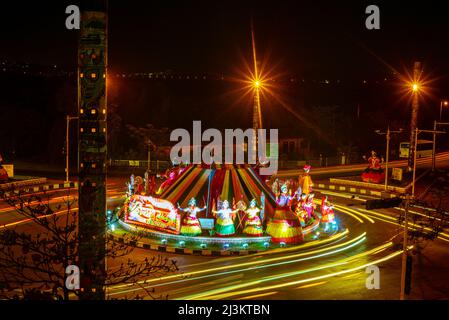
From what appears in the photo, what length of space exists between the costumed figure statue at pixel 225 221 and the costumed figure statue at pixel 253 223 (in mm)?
490

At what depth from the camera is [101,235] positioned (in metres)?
8.08

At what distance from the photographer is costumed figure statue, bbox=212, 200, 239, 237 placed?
1923 cm

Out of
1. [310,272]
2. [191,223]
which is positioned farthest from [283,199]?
[310,272]

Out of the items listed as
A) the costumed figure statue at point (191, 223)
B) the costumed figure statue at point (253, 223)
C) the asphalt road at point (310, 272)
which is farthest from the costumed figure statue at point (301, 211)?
the costumed figure statue at point (191, 223)

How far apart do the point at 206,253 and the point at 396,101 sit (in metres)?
52.7

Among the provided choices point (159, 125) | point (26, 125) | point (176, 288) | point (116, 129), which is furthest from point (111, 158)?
point (176, 288)

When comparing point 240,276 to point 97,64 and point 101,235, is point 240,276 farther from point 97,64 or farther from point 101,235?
point 97,64

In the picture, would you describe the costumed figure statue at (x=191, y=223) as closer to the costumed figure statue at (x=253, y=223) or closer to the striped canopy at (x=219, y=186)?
the striped canopy at (x=219, y=186)

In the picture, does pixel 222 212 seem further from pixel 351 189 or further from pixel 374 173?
pixel 374 173

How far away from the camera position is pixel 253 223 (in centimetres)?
1936

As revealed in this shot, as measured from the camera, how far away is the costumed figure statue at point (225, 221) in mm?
19234

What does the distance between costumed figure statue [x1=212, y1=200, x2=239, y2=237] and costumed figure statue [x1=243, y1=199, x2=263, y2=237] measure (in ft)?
1.61

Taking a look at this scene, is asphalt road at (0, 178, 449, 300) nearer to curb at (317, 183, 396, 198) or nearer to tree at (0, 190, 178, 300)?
tree at (0, 190, 178, 300)

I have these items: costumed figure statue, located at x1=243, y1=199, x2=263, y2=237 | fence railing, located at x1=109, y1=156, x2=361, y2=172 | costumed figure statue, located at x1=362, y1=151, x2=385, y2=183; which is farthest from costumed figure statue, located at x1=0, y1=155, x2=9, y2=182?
costumed figure statue, located at x1=362, y1=151, x2=385, y2=183
